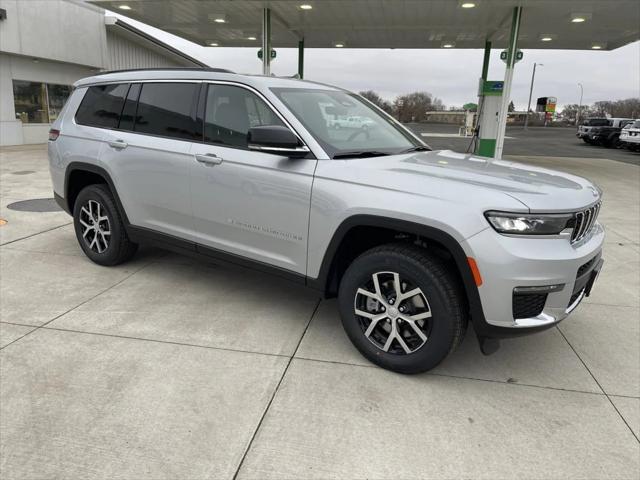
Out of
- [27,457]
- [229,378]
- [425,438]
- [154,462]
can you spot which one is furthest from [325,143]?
[27,457]

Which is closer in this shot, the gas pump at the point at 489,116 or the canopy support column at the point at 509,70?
the canopy support column at the point at 509,70

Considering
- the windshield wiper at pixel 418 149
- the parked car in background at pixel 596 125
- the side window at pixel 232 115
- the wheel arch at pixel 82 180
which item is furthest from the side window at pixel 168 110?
the parked car in background at pixel 596 125

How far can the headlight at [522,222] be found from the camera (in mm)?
2621

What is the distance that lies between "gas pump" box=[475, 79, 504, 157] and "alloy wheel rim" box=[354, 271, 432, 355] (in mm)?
12610

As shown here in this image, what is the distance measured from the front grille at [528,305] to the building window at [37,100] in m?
20.3

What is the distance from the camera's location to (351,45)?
810 inches

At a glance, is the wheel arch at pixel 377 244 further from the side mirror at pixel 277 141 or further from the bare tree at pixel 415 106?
the bare tree at pixel 415 106

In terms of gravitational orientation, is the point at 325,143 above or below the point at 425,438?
above

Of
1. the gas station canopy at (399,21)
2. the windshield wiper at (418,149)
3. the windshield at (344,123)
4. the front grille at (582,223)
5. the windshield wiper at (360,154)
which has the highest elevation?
the gas station canopy at (399,21)

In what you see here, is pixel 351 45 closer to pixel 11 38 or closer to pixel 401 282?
pixel 11 38

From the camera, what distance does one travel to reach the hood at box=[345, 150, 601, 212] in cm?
273

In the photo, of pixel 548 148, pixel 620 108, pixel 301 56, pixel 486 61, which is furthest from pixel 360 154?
pixel 620 108

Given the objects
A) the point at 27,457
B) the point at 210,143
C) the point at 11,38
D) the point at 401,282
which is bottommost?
the point at 27,457

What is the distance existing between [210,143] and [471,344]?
2506 mm
